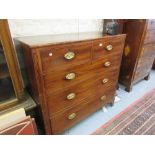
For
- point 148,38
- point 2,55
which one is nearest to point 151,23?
point 148,38

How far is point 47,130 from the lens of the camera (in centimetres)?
118

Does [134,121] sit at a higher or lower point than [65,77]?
lower

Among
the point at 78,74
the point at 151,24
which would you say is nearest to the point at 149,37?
the point at 151,24

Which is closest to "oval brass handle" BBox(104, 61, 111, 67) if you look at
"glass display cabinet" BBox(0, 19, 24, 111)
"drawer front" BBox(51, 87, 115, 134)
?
"drawer front" BBox(51, 87, 115, 134)

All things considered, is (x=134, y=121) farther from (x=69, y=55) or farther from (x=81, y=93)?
(x=69, y=55)

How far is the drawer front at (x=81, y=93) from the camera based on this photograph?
1.09 meters

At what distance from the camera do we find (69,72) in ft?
3.42

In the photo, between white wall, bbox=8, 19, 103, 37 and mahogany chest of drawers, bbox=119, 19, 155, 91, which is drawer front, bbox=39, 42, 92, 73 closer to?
white wall, bbox=8, 19, 103, 37

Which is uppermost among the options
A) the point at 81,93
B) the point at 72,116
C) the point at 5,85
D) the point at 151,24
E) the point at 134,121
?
the point at 151,24

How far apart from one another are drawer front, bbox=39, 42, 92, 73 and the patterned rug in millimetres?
853

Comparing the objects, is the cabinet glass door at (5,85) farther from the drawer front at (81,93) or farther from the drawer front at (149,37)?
the drawer front at (149,37)

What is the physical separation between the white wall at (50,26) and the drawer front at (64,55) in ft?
1.63

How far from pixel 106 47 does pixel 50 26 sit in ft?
1.97
